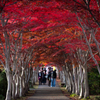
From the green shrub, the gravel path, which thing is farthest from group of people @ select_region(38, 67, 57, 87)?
the green shrub

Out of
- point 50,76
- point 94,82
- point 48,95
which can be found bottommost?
point 48,95

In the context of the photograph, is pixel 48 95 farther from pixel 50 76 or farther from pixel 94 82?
pixel 50 76

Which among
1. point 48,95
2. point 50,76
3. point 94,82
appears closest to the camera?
point 48,95

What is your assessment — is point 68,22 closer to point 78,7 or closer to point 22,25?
point 22,25

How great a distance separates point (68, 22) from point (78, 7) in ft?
12.4

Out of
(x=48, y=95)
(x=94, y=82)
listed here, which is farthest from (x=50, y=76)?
(x=48, y=95)

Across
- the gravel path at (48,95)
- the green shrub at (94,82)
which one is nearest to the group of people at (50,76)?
the gravel path at (48,95)

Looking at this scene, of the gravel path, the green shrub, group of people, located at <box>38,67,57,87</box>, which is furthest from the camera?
group of people, located at <box>38,67,57,87</box>

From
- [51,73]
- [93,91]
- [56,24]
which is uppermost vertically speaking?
[56,24]

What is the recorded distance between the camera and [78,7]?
8.28m

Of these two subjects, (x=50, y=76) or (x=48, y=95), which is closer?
(x=48, y=95)

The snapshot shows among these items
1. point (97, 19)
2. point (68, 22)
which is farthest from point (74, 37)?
point (97, 19)

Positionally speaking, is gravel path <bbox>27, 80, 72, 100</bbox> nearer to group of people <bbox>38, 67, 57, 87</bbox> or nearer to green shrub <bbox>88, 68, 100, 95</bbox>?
group of people <bbox>38, 67, 57, 87</bbox>

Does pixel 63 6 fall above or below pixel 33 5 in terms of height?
below
